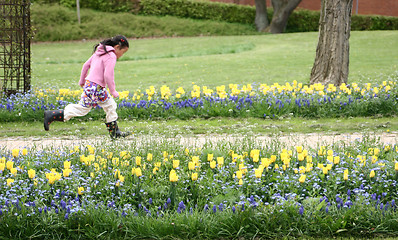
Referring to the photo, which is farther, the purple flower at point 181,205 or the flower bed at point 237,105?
the flower bed at point 237,105

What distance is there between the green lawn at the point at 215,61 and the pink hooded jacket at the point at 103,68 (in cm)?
535

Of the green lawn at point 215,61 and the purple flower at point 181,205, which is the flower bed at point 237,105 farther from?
the purple flower at point 181,205

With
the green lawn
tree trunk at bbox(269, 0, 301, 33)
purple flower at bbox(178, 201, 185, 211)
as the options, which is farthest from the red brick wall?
purple flower at bbox(178, 201, 185, 211)

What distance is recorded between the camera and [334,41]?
10062 millimetres

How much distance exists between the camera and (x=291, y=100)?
28.4ft

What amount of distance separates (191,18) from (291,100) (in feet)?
78.4

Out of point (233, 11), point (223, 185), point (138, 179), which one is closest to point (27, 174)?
point (138, 179)

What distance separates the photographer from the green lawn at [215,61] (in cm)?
1351

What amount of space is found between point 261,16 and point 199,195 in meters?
27.5

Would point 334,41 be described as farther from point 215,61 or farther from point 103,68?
point 215,61

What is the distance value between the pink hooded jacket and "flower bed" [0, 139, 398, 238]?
158 cm

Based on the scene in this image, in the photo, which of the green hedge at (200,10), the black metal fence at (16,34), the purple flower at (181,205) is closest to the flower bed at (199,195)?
the purple flower at (181,205)

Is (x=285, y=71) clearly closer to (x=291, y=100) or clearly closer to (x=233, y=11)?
(x=291, y=100)

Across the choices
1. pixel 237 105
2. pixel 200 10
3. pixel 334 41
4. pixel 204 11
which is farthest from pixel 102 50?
pixel 204 11
